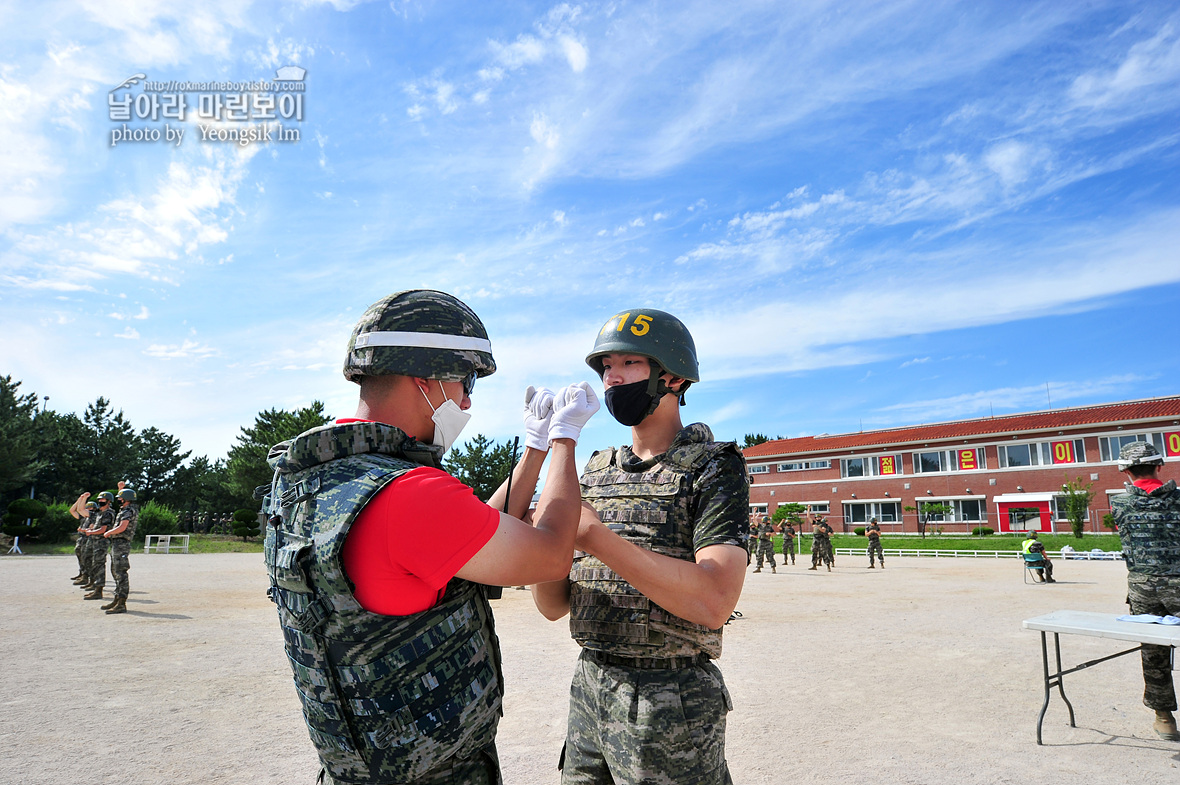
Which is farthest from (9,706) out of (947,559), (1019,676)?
(947,559)

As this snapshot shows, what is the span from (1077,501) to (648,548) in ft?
160

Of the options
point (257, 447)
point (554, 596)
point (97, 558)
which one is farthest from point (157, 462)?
point (554, 596)

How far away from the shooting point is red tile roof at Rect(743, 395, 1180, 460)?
149ft

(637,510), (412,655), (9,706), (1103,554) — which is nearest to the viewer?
(412,655)

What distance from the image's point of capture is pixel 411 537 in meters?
1.79

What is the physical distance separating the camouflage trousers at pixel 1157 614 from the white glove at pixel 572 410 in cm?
708

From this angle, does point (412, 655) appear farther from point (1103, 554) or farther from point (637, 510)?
point (1103, 554)

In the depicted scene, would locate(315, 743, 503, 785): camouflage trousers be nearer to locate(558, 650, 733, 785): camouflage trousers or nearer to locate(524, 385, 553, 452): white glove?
locate(558, 650, 733, 785): camouflage trousers

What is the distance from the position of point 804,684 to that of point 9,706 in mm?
8642

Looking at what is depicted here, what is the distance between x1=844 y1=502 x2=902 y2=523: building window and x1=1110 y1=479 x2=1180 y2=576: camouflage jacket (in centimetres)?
4905

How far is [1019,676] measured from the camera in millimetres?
8469

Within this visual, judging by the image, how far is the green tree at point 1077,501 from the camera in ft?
133

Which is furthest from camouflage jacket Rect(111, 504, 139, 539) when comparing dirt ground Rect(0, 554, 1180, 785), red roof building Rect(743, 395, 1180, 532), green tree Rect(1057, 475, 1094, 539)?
red roof building Rect(743, 395, 1180, 532)

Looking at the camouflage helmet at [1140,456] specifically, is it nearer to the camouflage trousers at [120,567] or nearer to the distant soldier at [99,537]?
the camouflage trousers at [120,567]
